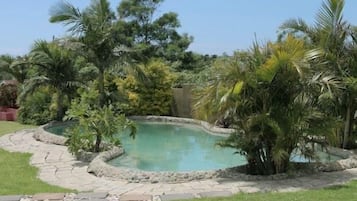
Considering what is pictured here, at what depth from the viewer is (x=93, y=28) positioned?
53.8ft

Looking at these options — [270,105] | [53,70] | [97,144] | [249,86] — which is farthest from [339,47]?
[53,70]

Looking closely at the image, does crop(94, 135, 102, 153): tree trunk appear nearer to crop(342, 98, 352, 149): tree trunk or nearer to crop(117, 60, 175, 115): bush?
crop(342, 98, 352, 149): tree trunk

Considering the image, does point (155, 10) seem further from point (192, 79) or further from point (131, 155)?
point (131, 155)

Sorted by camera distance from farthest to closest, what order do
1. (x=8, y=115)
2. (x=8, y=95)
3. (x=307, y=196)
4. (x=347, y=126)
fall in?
(x=8, y=95) < (x=8, y=115) < (x=347, y=126) < (x=307, y=196)

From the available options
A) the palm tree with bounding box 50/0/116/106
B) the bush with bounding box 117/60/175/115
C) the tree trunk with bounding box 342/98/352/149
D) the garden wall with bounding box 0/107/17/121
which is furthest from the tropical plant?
the garden wall with bounding box 0/107/17/121

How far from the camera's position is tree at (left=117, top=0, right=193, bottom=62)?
29094mm

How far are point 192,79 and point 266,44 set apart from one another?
12.5m

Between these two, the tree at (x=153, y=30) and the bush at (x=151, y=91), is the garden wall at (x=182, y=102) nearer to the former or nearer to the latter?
the bush at (x=151, y=91)

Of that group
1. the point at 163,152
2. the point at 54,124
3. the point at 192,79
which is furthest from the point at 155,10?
the point at 163,152

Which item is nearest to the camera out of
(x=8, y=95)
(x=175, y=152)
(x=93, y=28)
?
(x=175, y=152)

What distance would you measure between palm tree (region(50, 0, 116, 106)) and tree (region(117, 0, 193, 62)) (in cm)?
1189

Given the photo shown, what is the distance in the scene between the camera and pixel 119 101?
59.5ft

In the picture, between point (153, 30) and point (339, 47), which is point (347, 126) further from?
point (153, 30)

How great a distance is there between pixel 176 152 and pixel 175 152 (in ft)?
0.09
